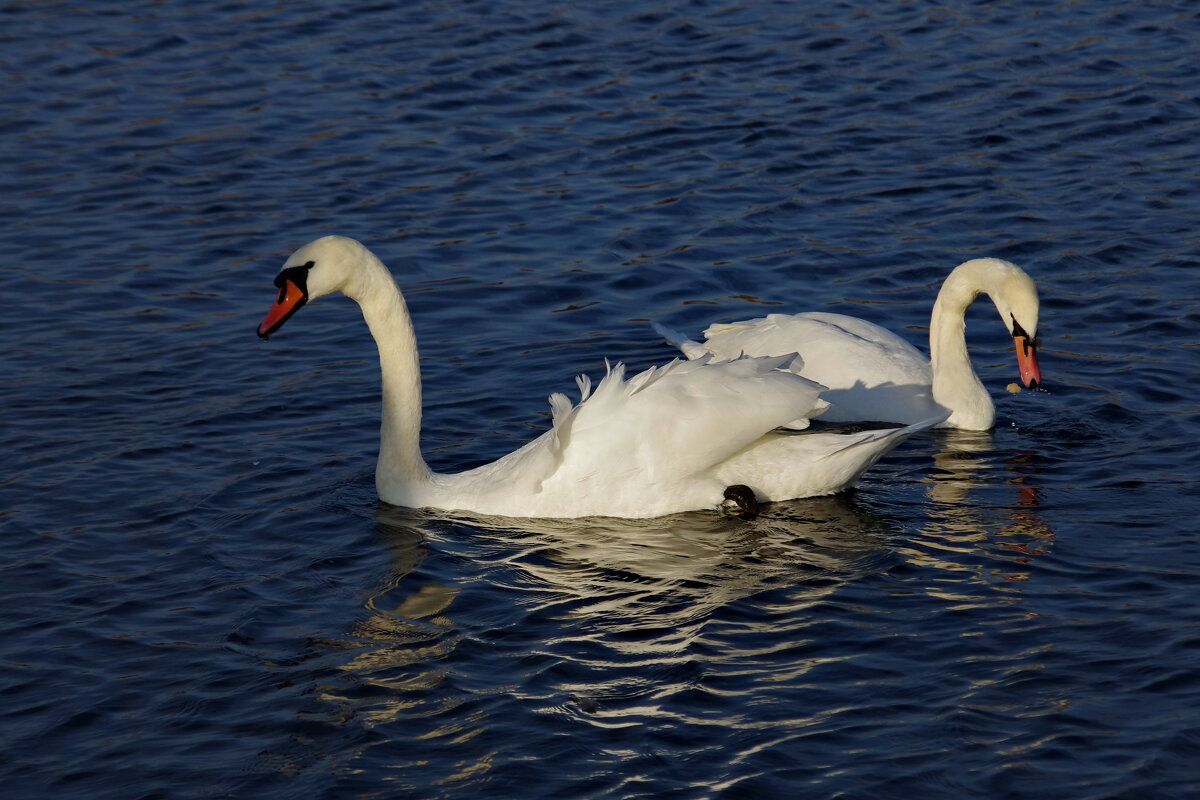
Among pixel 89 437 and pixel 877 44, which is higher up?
pixel 877 44

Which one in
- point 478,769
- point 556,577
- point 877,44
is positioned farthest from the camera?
point 877,44

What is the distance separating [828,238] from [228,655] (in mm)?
6338

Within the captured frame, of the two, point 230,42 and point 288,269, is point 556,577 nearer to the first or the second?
point 288,269

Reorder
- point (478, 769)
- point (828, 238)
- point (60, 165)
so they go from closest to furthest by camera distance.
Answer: point (478, 769) < point (828, 238) < point (60, 165)

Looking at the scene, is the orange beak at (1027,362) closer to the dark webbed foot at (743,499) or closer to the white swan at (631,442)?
the white swan at (631,442)

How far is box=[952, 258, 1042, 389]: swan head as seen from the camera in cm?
890

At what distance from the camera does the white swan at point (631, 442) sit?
7.84 meters

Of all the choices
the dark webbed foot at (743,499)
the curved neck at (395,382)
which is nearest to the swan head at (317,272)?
the curved neck at (395,382)

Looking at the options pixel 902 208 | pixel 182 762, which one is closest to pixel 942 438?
pixel 902 208

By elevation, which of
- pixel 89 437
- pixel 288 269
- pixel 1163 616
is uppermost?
pixel 288 269

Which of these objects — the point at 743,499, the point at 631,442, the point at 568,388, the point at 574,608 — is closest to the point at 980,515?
the point at 743,499

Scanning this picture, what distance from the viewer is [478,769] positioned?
582 centimetres

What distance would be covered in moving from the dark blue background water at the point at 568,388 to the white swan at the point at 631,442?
0.60 ft

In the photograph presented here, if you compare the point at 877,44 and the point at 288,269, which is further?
the point at 877,44
